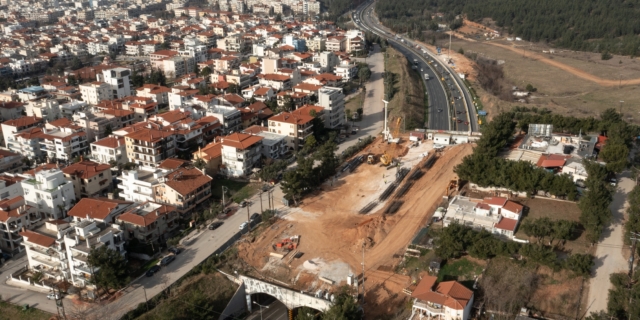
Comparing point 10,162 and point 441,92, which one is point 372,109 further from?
point 10,162

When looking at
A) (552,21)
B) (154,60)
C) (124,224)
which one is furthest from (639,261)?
(552,21)

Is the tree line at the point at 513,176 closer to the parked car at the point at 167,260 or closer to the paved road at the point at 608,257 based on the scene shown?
the paved road at the point at 608,257

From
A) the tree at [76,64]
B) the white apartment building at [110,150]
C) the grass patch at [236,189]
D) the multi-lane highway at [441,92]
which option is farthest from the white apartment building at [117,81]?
the multi-lane highway at [441,92]

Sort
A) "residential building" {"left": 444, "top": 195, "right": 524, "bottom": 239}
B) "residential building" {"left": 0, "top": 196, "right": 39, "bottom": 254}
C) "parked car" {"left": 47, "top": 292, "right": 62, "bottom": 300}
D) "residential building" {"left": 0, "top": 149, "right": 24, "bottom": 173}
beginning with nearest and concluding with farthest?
1. "parked car" {"left": 47, "top": 292, "right": 62, "bottom": 300}
2. "residential building" {"left": 444, "top": 195, "right": 524, "bottom": 239}
3. "residential building" {"left": 0, "top": 196, "right": 39, "bottom": 254}
4. "residential building" {"left": 0, "top": 149, "right": 24, "bottom": 173}

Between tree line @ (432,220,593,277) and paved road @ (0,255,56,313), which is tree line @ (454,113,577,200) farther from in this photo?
paved road @ (0,255,56,313)

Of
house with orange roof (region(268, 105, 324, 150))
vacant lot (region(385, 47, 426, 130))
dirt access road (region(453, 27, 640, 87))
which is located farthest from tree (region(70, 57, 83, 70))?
dirt access road (region(453, 27, 640, 87))

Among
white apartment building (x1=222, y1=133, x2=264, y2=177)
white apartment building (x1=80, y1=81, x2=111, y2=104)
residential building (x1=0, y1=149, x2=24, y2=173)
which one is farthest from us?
white apartment building (x1=80, y1=81, x2=111, y2=104)
